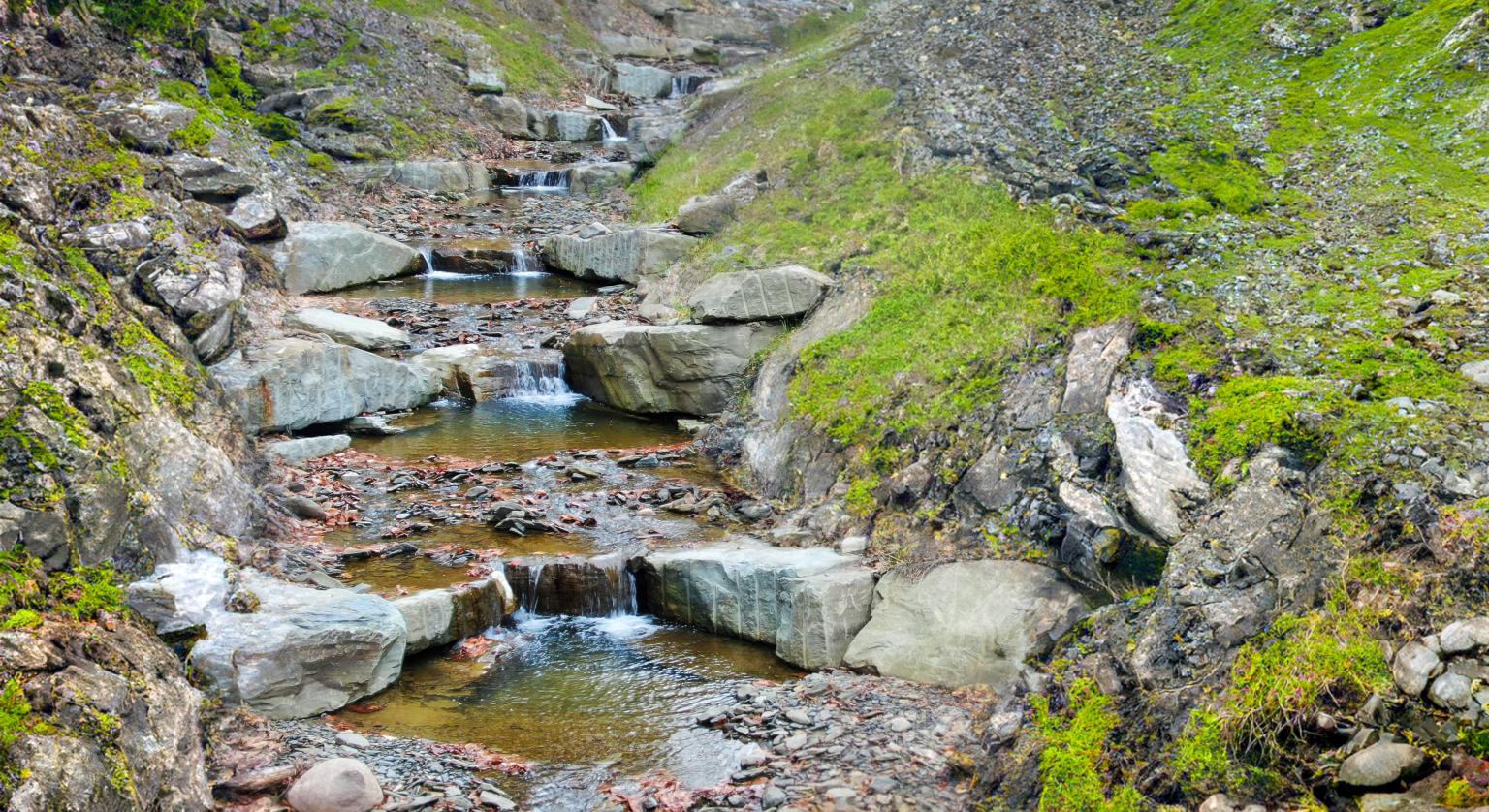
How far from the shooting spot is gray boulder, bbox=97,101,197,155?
13.6 meters

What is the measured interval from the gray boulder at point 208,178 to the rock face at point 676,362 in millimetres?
6423

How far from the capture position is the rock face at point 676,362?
1276 centimetres

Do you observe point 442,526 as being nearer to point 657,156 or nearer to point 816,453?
point 816,453

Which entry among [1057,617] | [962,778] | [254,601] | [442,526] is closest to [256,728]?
[254,601]

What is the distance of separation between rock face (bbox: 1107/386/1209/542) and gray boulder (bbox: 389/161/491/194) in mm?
17529

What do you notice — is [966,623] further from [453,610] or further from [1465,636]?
[453,610]

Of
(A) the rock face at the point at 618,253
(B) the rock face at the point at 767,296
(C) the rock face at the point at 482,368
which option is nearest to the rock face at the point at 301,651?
(C) the rock face at the point at 482,368

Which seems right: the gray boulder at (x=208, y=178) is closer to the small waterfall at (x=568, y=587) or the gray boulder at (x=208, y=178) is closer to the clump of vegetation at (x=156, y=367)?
the clump of vegetation at (x=156, y=367)

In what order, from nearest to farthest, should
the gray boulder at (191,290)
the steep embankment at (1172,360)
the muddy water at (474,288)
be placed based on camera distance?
the steep embankment at (1172,360)
the gray boulder at (191,290)
the muddy water at (474,288)

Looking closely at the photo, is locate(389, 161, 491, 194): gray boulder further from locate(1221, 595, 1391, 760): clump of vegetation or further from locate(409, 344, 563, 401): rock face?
locate(1221, 595, 1391, 760): clump of vegetation

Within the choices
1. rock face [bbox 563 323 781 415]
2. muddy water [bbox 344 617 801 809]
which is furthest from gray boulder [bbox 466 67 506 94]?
muddy water [bbox 344 617 801 809]

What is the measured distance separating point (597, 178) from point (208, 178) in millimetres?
9197

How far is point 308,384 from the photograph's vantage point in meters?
11.6

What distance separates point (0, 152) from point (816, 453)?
8679 millimetres
